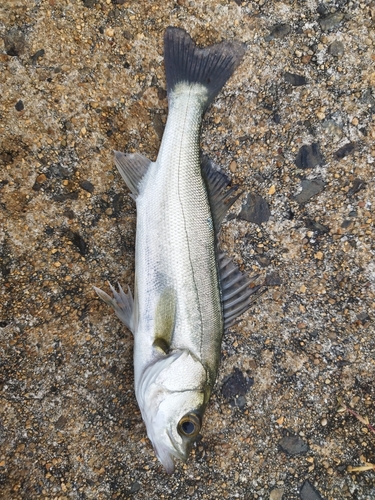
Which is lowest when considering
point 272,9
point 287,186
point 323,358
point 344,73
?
point 323,358

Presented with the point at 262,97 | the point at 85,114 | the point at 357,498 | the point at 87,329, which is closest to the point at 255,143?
the point at 262,97

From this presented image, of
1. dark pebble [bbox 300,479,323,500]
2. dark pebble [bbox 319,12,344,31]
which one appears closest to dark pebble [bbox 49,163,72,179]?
dark pebble [bbox 319,12,344,31]

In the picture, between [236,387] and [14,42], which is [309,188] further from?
[14,42]

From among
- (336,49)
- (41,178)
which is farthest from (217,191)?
(336,49)

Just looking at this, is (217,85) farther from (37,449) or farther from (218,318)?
(37,449)

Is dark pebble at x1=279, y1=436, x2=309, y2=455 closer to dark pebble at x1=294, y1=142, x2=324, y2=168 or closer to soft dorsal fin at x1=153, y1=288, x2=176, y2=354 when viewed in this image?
soft dorsal fin at x1=153, y1=288, x2=176, y2=354

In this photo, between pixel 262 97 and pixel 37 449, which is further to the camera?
Answer: pixel 262 97
